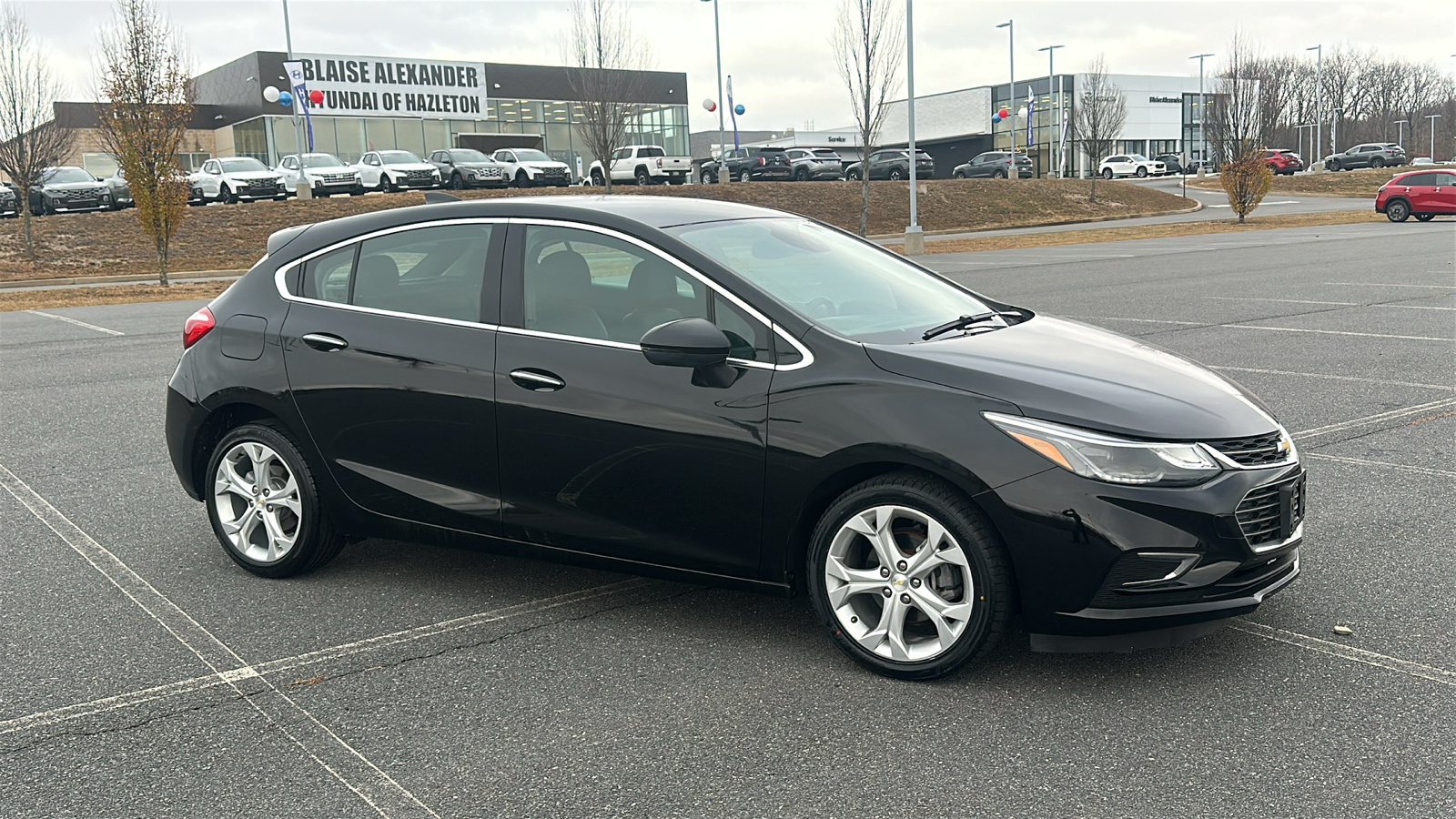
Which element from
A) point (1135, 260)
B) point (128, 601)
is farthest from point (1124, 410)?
point (1135, 260)

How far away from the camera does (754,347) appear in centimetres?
420

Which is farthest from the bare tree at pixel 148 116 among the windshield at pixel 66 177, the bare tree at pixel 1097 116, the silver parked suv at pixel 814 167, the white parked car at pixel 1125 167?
the white parked car at pixel 1125 167

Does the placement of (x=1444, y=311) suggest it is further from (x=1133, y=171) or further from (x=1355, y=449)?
(x=1133, y=171)

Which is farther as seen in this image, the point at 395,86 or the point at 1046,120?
the point at 1046,120

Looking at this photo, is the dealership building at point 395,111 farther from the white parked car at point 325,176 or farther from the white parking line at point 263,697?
the white parking line at point 263,697

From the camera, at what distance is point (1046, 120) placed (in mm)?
93312

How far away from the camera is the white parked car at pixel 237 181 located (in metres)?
42.1

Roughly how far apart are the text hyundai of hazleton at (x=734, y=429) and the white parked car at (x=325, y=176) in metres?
40.1

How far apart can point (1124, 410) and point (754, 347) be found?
1.23 metres

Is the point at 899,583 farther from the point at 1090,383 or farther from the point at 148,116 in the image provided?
the point at 148,116

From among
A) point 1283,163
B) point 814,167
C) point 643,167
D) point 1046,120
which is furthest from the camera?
point 1046,120

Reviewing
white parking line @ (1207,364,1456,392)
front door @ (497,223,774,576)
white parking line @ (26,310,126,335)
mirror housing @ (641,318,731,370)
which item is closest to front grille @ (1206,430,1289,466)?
front door @ (497,223,774,576)

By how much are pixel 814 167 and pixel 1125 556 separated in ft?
168

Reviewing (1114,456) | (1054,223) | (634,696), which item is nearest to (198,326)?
(634,696)
